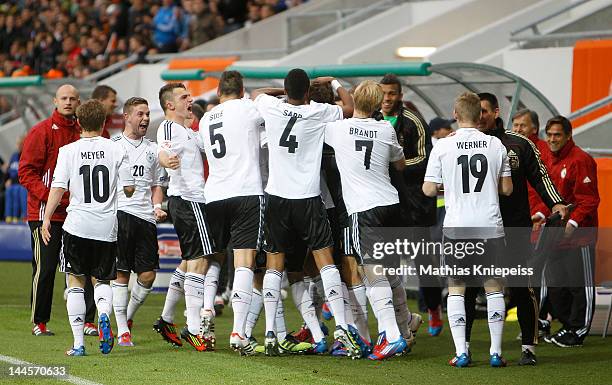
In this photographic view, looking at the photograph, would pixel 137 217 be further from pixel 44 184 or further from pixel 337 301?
pixel 337 301

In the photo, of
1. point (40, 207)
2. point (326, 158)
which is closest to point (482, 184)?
point (326, 158)

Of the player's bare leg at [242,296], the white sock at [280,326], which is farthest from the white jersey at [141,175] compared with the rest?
the white sock at [280,326]

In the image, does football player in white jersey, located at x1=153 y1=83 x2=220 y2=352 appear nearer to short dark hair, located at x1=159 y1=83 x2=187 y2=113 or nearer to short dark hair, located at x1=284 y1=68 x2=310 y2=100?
short dark hair, located at x1=159 y1=83 x2=187 y2=113

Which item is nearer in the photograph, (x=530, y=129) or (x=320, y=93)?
(x=320, y=93)

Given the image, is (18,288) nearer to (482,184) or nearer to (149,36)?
(482,184)

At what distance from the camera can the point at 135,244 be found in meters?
10.7

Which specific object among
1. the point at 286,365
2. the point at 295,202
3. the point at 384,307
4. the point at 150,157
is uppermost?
the point at 150,157

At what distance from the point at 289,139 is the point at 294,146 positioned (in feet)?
0.23

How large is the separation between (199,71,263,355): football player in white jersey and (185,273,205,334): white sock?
0.59 metres

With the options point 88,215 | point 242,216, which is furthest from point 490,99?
point 88,215

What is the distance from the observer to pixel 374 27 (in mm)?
23094

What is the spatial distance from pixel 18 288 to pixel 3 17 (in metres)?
15.5

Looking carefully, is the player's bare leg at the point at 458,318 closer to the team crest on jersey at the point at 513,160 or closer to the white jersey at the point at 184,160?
the team crest on jersey at the point at 513,160

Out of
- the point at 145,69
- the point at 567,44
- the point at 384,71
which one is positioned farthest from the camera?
the point at 145,69
